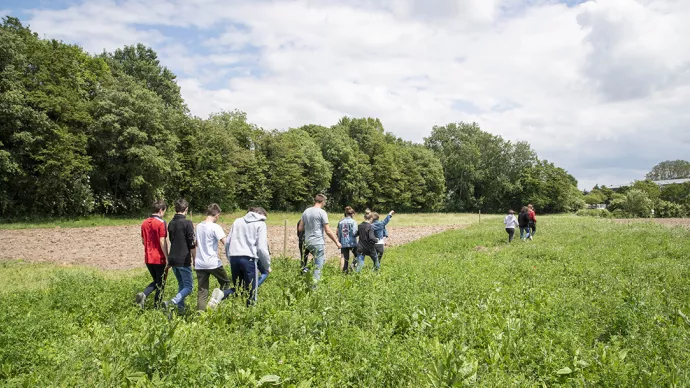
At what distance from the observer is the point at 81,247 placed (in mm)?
20547

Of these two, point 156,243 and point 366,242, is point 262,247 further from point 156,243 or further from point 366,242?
point 366,242

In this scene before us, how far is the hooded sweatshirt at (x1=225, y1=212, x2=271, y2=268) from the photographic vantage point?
7.42m

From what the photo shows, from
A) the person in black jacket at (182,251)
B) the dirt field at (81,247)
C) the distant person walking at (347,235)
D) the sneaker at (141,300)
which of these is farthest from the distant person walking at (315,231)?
the dirt field at (81,247)

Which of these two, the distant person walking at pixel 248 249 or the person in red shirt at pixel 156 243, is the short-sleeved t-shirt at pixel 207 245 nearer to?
the distant person walking at pixel 248 249

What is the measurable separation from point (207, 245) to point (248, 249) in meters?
0.74

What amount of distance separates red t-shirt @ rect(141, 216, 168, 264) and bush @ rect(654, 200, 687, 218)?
73.9 metres

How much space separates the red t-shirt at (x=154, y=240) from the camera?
7.61 m

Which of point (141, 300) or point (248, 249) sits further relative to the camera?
point (248, 249)

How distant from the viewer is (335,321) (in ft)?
19.2

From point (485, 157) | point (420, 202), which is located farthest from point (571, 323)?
point (485, 157)

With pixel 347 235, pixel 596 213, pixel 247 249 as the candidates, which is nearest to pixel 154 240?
pixel 247 249

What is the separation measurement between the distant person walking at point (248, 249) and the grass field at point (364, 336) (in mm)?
453

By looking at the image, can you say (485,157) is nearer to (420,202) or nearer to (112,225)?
(420,202)

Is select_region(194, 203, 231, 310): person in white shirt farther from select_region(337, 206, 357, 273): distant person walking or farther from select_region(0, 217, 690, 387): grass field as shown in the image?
select_region(337, 206, 357, 273): distant person walking
